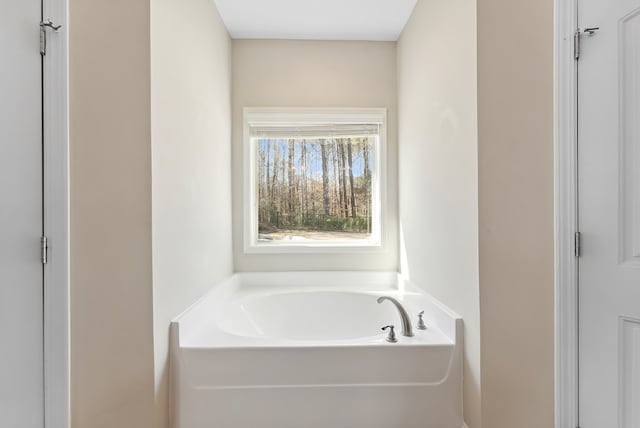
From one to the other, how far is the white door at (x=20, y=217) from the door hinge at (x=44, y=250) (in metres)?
0.01

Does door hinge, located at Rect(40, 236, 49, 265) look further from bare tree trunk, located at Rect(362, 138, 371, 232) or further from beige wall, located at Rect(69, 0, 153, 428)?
bare tree trunk, located at Rect(362, 138, 371, 232)

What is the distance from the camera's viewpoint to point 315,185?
10.2 feet

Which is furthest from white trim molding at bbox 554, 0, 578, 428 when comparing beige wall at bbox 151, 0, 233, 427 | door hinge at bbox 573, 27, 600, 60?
beige wall at bbox 151, 0, 233, 427

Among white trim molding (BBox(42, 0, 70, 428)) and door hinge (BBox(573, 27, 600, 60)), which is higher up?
door hinge (BBox(573, 27, 600, 60))

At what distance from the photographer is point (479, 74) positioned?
5.16 feet

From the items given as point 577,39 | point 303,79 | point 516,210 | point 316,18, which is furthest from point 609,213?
point 303,79

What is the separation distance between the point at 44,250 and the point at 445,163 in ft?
5.96

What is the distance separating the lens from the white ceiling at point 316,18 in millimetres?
2430

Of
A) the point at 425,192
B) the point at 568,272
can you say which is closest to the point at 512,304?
the point at 568,272

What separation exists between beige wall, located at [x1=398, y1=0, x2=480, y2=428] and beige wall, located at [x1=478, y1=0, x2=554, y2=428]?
0.05m

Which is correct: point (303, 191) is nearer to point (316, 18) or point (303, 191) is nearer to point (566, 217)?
point (316, 18)

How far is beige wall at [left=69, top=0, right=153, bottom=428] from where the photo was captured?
1.52 meters

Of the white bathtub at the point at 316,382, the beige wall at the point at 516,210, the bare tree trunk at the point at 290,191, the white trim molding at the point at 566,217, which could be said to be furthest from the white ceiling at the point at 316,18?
the white bathtub at the point at 316,382

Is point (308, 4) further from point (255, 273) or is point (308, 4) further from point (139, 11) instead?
point (255, 273)
